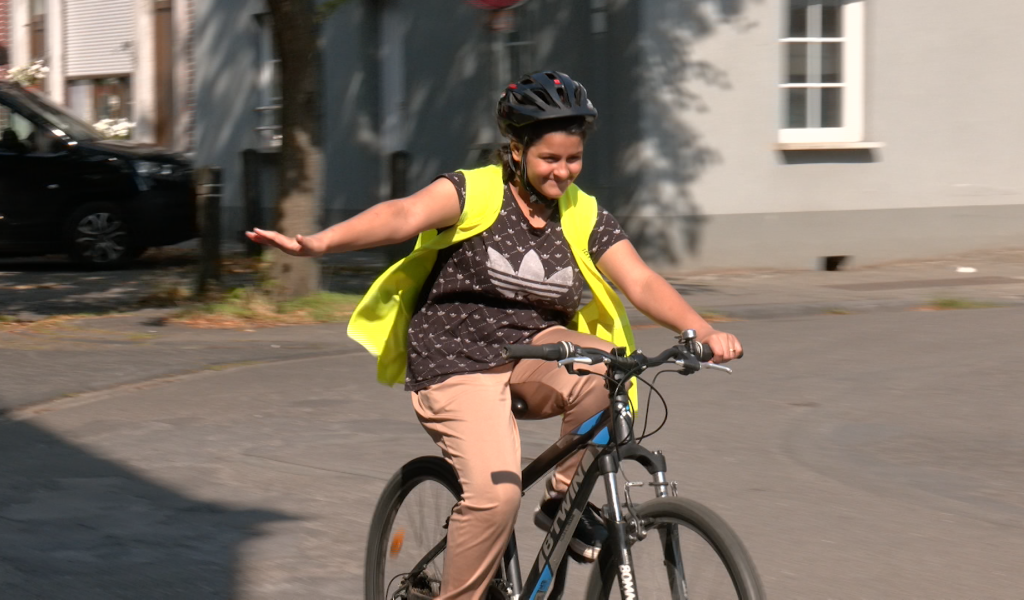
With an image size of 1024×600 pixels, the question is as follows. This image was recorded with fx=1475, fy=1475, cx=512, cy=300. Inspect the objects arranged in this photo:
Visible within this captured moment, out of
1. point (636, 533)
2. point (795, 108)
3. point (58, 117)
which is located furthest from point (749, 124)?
point (636, 533)

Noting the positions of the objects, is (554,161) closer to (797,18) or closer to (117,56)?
(797,18)

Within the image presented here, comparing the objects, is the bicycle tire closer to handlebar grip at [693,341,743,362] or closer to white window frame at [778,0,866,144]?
handlebar grip at [693,341,743,362]

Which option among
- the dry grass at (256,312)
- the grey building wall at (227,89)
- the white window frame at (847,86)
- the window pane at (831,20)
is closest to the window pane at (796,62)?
the white window frame at (847,86)

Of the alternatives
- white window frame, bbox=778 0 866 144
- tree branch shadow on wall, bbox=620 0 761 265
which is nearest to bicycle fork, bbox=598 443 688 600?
tree branch shadow on wall, bbox=620 0 761 265

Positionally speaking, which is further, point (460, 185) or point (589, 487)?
point (460, 185)

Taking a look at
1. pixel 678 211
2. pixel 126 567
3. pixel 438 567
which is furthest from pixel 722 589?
pixel 678 211

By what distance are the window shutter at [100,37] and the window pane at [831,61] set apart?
1234 centimetres

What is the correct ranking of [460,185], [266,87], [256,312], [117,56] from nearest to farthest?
[460,185]
[256,312]
[266,87]
[117,56]

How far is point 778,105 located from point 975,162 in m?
2.57

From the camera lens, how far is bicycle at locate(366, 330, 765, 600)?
311 centimetres

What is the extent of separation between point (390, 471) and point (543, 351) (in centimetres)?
341

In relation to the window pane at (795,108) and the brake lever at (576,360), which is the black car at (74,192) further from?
the brake lever at (576,360)

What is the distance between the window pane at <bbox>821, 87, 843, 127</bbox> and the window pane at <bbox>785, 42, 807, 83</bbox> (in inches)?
12.7

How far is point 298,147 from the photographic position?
11.9m
